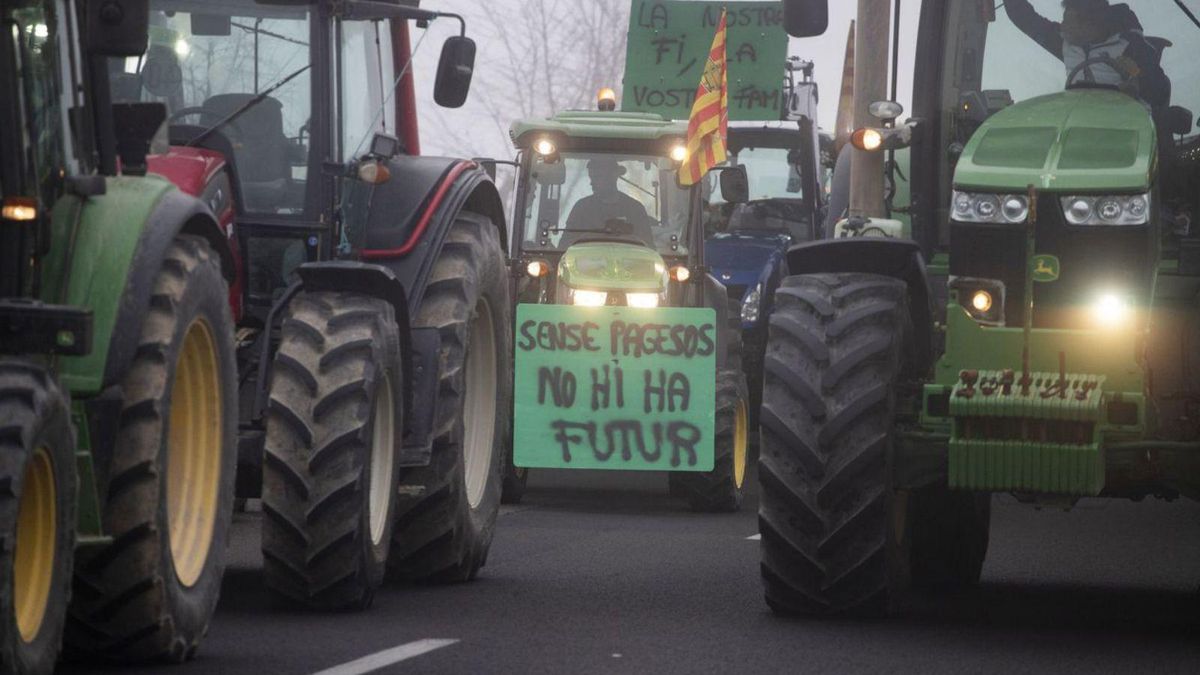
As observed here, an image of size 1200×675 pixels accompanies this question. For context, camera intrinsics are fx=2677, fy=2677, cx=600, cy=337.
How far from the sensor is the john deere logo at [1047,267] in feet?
31.4

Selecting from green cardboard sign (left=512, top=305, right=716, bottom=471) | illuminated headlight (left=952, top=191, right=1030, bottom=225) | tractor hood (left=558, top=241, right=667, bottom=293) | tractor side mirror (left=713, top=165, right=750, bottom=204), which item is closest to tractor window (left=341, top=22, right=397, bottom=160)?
illuminated headlight (left=952, top=191, right=1030, bottom=225)

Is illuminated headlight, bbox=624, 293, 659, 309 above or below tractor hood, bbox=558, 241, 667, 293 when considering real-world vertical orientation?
below

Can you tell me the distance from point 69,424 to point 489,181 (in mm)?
5491

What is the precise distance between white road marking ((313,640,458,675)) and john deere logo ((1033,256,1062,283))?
8.14 ft

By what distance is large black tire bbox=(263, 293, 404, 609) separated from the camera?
9.52 metres

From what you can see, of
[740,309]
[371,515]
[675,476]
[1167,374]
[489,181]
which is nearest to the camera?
[1167,374]

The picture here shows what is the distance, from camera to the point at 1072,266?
958 centimetres

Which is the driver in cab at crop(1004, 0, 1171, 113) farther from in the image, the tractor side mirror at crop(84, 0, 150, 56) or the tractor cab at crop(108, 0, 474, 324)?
the tractor side mirror at crop(84, 0, 150, 56)

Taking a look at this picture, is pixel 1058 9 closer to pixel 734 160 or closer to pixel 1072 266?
pixel 1072 266

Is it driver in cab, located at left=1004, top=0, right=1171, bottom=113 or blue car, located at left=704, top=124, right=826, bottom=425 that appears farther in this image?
blue car, located at left=704, top=124, right=826, bottom=425

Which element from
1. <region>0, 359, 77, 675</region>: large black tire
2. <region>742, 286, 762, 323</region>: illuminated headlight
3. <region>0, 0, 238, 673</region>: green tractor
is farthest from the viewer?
<region>742, 286, 762, 323</region>: illuminated headlight

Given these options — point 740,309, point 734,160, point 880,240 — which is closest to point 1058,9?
point 880,240

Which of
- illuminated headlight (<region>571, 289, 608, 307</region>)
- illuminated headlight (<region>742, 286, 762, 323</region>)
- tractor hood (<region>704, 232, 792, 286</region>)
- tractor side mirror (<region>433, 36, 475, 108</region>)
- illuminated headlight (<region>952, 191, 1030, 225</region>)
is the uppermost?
tractor side mirror (<region>433, 36, 475, 108</region>)

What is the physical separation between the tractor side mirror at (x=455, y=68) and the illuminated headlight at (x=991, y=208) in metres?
2.77
